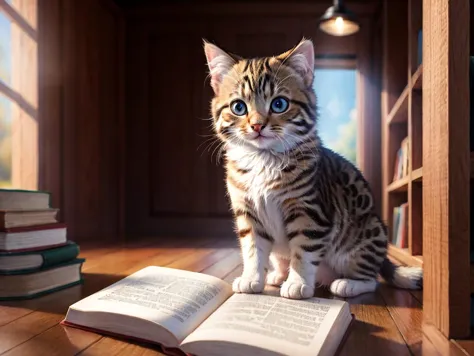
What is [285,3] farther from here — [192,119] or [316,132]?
[316,132]

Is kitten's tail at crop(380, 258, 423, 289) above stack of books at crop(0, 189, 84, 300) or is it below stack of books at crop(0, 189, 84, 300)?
below

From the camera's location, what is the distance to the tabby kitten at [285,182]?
134 cm

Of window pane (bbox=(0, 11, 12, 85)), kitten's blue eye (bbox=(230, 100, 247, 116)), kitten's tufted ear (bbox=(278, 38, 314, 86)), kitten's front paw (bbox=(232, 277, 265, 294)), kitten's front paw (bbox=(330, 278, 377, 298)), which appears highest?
window pane (bbox=(0, 11, 12, 85))

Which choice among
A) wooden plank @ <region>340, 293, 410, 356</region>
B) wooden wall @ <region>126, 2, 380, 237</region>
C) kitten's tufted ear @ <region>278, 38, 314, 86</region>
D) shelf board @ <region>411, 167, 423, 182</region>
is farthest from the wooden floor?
wooden wall @ <region>126, 2, 380, 237</region>

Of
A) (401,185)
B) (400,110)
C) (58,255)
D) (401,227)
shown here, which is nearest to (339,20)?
(400,110)

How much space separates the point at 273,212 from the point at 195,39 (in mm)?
2657

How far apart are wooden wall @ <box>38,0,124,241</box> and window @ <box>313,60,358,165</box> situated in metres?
1.58

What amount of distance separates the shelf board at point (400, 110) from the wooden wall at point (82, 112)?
191 centimetres

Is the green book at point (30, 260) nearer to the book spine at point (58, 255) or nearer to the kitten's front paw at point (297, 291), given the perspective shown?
the book spine at point (58, 255)

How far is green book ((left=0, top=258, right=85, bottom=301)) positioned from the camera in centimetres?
140

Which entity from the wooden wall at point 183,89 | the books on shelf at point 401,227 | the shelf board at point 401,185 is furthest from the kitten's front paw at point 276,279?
the wooden wall at point 183,89

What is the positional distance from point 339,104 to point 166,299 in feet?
9.28

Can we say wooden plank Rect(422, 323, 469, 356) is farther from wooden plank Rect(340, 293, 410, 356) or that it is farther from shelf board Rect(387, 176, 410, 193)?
shelf board Rect(387, 176, 410, 193)

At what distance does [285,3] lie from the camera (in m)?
3.64
